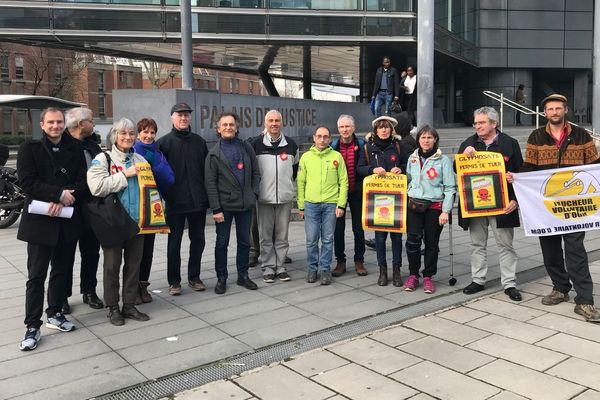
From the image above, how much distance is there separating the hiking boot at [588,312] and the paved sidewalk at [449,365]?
0.07 meters

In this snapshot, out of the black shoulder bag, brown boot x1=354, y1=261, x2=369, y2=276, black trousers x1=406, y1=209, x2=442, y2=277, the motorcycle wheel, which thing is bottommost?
brown boot x1=354, y1=261, x2=369, y2=276

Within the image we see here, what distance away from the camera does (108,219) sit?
486 cm

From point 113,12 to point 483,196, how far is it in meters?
16.6

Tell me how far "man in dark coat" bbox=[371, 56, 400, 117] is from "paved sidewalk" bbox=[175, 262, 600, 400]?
34.5 feet

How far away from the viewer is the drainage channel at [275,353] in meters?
3.84

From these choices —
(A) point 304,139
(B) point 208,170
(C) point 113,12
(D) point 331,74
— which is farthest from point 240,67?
(B) point 208,170

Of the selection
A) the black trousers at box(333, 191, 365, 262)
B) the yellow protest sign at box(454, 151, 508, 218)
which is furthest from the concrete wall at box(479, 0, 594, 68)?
the yellow protest sign at box(454, 151, 508, 218)

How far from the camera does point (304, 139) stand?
52.0ft

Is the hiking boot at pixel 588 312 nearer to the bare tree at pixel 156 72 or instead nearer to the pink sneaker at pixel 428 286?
the pink sneaker at pixel 428 286

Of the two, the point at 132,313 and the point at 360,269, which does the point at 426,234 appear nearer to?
the point at 360,269

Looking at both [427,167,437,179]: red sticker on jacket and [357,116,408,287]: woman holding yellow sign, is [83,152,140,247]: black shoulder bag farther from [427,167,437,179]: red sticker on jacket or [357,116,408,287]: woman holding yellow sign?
[427,167,437,179]: red sticker on jacket

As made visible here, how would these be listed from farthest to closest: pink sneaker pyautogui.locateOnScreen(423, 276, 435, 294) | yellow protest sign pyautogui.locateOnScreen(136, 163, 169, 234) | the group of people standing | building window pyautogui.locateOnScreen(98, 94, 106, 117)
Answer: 1. building window pyautogui.locateOnScreen(98, 94, 106, 117)
2. pink sneaker pyautogui.locateOnScreen(423, 276, 435, 294)
3. yellow protest sign pyautogui.locateOnScreen(136, 163, 169, 234)
4. the group of people standing

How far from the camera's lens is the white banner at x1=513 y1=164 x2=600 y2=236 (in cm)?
534

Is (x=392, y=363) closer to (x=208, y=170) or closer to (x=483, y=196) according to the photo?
(x=483, y=196)
